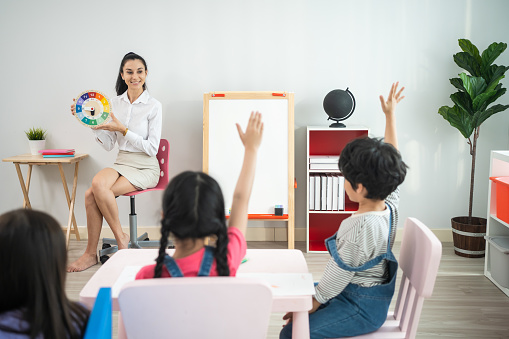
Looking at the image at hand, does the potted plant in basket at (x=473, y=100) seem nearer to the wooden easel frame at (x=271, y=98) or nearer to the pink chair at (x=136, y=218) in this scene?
the wooden easel frame at (x=271, y=98)

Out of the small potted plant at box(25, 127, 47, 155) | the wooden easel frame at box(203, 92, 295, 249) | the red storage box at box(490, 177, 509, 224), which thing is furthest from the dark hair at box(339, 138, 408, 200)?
the small potted plant at box(25, 127, 47, 155)

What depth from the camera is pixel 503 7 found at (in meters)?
3.94

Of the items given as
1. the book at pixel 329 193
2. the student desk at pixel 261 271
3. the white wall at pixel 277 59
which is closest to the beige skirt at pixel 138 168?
the white wall at pixel 277 59

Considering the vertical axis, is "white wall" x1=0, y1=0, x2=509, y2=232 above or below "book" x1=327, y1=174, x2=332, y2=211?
above

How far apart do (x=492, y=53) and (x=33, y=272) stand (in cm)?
339

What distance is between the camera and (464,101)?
3668 mm

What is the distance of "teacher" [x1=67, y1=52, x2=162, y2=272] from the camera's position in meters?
3.53

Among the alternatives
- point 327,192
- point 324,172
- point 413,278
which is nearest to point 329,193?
point 327,192

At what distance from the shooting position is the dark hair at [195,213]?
4.25 ft

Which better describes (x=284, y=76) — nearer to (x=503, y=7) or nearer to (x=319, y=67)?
(x=319, y=67)

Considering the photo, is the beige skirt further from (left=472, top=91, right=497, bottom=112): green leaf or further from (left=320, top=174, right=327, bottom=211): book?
(left=472, top=91, right=497, bottom=112): green leaf

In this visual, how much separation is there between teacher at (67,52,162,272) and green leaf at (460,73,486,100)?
214 centimetres

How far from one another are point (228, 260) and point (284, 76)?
2871 mm

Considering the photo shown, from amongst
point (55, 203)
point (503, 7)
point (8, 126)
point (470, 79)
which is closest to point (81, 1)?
point (8, 126)
